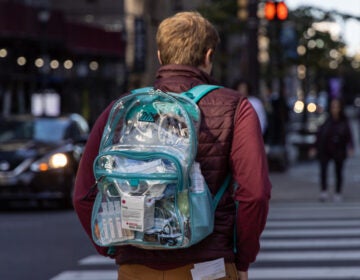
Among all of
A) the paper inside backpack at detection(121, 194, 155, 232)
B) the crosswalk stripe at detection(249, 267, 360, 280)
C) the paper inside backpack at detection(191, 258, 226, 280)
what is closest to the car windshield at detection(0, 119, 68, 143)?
the crosswalk stripe at detection(249, 267, 360, 280)

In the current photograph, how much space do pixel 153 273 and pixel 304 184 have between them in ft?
57.8

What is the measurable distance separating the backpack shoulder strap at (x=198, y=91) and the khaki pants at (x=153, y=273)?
0.62 metres

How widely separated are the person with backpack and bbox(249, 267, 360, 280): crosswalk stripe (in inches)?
228

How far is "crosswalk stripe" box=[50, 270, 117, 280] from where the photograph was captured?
385 inches

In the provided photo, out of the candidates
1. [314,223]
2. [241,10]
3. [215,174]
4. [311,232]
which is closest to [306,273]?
[311,232]

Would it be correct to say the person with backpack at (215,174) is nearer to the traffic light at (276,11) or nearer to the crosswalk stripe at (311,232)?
the crosswalk stripe at (311,232)

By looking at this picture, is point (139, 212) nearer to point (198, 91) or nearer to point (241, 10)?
point (198, 91)

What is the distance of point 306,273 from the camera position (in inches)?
393

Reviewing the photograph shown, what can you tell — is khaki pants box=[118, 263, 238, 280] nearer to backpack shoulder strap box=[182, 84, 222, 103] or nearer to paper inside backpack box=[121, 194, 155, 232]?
paper inside backpack box=[121, 194, 155, 232]

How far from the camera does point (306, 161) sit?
30422 mm

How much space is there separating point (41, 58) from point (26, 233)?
108 feet

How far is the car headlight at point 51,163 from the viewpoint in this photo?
1641 centimetres

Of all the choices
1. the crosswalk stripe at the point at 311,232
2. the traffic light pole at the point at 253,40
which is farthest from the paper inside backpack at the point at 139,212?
the traffic light pole at the point at 253,40

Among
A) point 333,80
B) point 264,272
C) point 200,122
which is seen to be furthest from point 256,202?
point 333,80
